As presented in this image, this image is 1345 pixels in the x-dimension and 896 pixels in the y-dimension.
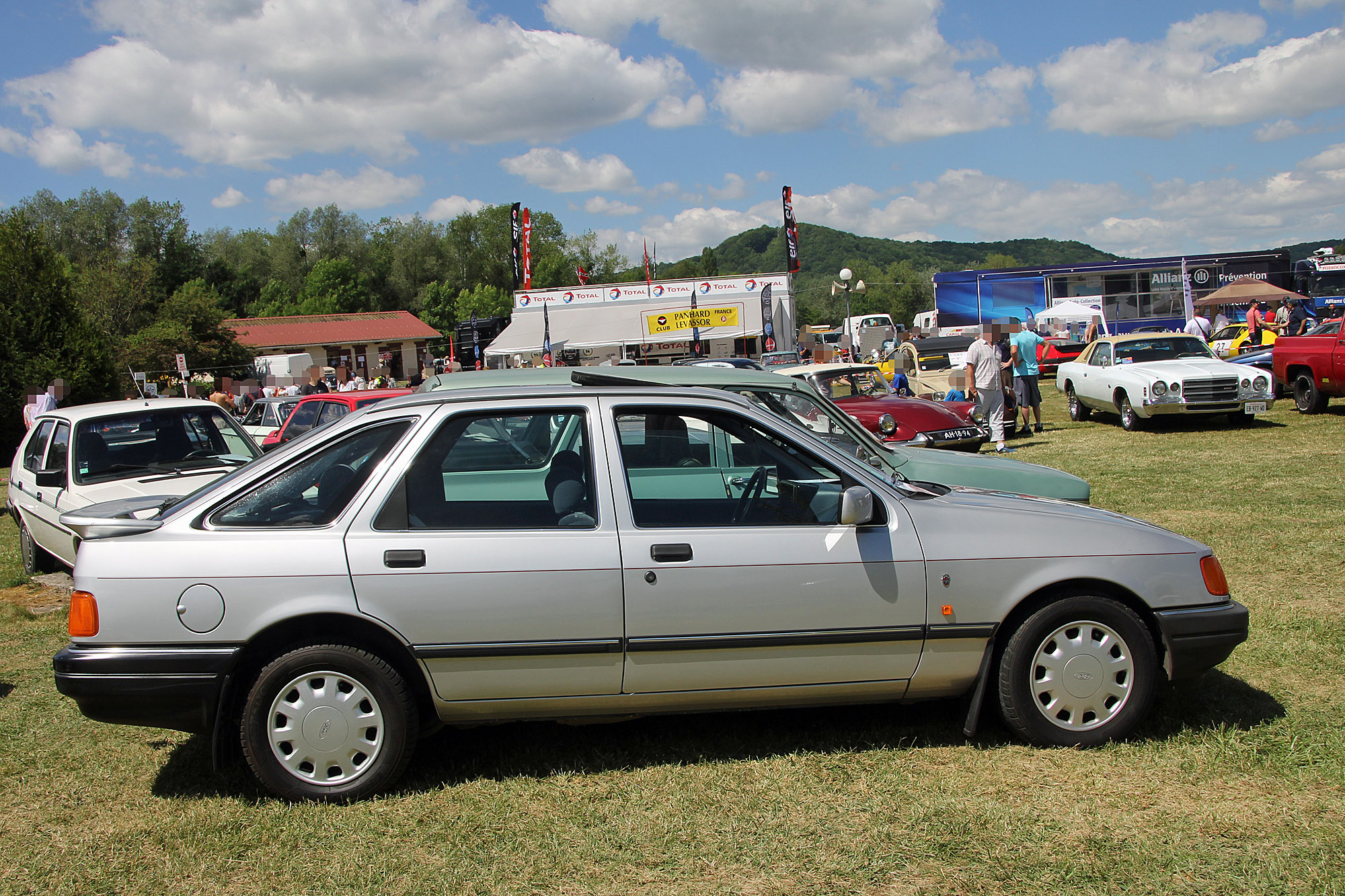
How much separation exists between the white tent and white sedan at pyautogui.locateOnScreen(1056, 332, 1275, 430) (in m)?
17.9

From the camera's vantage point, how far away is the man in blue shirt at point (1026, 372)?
15.1 m

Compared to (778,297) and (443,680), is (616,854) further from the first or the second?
(778,297)

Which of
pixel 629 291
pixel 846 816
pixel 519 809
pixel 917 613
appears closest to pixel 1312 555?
pixel 917 613

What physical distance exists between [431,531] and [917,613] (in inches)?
77.0

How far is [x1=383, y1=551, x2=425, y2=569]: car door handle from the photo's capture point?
358cm

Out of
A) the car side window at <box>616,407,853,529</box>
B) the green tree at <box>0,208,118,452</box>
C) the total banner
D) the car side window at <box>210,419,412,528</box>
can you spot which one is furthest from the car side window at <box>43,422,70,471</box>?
the total banner

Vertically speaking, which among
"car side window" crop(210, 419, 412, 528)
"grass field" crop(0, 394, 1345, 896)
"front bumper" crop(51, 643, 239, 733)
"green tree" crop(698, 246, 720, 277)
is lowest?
"grass field" crop(0, 394, 1345, 896)

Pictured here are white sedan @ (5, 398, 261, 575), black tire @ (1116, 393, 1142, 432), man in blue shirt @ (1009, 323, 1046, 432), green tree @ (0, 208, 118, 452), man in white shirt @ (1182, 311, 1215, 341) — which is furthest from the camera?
green tree @ (0, 208, 118, 452)

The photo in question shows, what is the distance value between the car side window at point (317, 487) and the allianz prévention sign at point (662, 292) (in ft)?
99.3

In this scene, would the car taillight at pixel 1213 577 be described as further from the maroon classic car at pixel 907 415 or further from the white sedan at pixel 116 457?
the maroon classic car at pixel 907 415

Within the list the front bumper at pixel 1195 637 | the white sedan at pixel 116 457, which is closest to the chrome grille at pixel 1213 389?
the front bumper at pixel 1195 637

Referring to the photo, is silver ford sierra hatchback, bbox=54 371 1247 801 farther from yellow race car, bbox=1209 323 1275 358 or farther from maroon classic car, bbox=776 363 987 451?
yellow race car, bbox=1209 323 1275 358

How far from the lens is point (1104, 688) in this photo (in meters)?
3.84

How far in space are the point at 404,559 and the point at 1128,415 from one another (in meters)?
14.0
